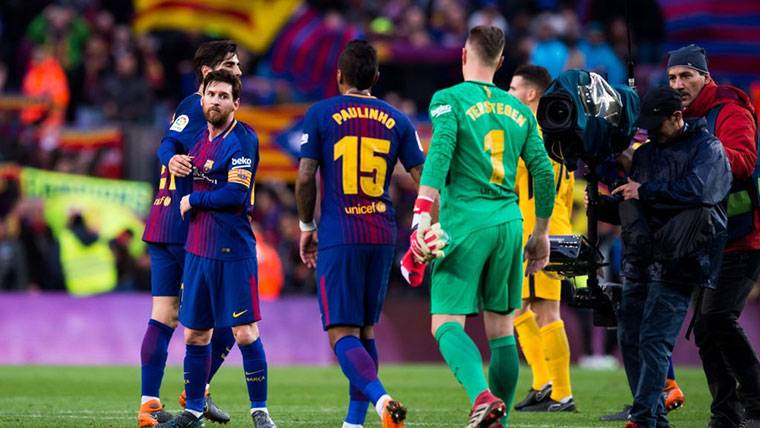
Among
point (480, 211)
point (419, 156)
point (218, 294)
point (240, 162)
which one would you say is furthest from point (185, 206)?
point (480, 211)

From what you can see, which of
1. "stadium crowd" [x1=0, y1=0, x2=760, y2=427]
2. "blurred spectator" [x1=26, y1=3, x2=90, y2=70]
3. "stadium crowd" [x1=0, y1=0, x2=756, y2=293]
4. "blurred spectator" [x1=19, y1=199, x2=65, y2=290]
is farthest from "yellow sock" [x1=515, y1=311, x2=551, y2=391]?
"blurred spectator" [x1=26, y1=3, x2=90, y2=70]

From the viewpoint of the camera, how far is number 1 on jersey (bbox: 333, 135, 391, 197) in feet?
28.4

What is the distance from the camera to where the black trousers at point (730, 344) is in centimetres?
932

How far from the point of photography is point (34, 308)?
18.7m

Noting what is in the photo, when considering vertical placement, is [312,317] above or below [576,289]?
below

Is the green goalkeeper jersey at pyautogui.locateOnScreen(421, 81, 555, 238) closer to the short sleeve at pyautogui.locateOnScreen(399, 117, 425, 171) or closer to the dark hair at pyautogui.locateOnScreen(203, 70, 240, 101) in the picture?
the short sleeve at pyautogui.locateOnScreen(399, 117, 425, 171)

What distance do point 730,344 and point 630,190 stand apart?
1.57 metres

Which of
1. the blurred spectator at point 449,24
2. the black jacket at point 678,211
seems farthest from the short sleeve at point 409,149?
the blurred spectator at point 449,24

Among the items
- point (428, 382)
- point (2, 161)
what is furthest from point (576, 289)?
point (2, 161)

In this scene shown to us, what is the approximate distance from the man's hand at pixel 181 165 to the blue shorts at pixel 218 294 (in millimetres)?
537

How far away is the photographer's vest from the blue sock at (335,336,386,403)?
2.69m

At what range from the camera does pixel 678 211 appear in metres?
8.43

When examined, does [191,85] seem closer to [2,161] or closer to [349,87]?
[2,161]

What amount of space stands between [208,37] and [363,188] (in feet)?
50.9
